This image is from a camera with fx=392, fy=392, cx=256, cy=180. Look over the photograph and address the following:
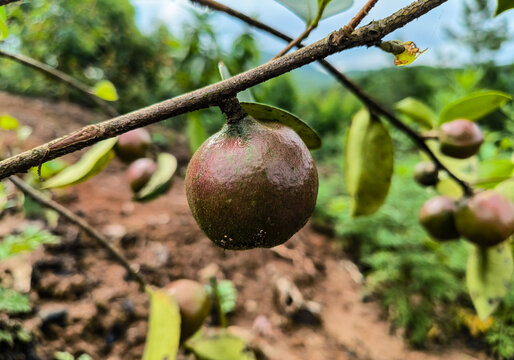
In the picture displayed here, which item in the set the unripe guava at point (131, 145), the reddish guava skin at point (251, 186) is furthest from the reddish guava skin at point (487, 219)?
the unripe guava at point (131, 145)

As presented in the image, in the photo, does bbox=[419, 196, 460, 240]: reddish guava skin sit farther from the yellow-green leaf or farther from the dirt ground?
the dirt ground

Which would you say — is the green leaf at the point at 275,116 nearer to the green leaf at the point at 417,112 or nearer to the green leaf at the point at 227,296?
the green leaf at the point at 417,112

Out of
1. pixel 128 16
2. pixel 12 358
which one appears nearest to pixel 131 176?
pixel 12 358

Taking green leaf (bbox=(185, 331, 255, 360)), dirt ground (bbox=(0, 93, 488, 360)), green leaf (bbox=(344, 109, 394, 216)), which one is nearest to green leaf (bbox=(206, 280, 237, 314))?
dirt ground (bbox=(0, 93, 488, 360))

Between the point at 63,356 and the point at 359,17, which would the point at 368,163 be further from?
the point at 63,356

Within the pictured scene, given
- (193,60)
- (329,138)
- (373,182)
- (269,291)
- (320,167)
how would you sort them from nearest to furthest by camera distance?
(373,182) → (193,60) → (269,291) → (320,167) → (329,138)

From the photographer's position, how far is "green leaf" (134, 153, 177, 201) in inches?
34.1

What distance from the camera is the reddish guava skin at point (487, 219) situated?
0.74 meters

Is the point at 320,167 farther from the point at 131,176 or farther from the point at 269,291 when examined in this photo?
the point at 131,176

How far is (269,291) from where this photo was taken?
5.35 feet

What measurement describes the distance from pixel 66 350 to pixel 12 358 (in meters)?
0.15

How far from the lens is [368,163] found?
2.71 ft

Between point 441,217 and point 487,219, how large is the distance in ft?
0.36

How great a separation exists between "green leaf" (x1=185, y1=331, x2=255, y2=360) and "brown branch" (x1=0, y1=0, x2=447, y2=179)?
0.68 metres
